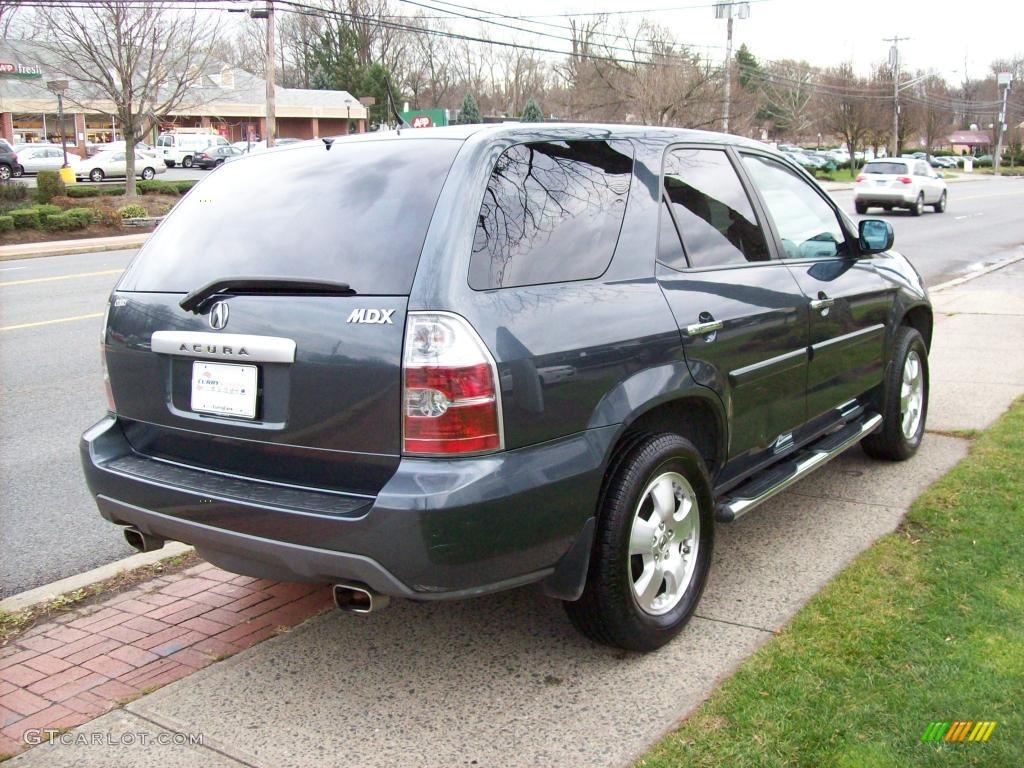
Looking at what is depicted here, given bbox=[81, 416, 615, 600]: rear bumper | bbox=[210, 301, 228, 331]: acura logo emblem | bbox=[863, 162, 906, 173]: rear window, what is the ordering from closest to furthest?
1. bbox=[81, 416, 615, 600]: rear bumper
2. bbox=[210, 301, 228, 331]: acura logo emblem
3. bbox=[863, 162, 906, 173]: rear window

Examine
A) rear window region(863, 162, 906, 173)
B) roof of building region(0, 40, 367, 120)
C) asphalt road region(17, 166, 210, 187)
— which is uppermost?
roof of building region(0, 40, 367, 120)

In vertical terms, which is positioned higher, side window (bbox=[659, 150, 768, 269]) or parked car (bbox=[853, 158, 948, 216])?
parked car (bbox=[853, 158, 948, 216])

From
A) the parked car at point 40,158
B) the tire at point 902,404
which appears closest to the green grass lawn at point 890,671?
the tire at point 902,404

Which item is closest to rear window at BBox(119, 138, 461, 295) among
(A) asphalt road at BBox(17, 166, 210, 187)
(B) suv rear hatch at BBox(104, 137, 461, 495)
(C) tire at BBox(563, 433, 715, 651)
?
(B) suv rear hatch at BBox(104, 137, 461, 495)

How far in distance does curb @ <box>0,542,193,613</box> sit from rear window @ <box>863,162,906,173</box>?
28892 millimetres

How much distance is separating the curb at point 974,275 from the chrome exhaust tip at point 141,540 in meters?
12.2

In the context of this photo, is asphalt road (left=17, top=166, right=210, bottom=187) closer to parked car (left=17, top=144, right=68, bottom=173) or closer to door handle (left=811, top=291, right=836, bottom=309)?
parked car (left=17, top=144, right=68, bottom=173)

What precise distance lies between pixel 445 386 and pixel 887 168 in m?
29.9

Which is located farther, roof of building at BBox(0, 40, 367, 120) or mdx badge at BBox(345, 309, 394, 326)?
roof of building at BBox(0, 40, 367, 120)

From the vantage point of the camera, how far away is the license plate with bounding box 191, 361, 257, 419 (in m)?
3.17

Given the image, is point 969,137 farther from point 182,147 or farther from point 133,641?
point 133,641

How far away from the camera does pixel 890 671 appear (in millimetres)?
3322

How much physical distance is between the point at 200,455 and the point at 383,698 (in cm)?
102

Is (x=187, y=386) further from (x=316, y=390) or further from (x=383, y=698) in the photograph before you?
(x=383, y=698)
